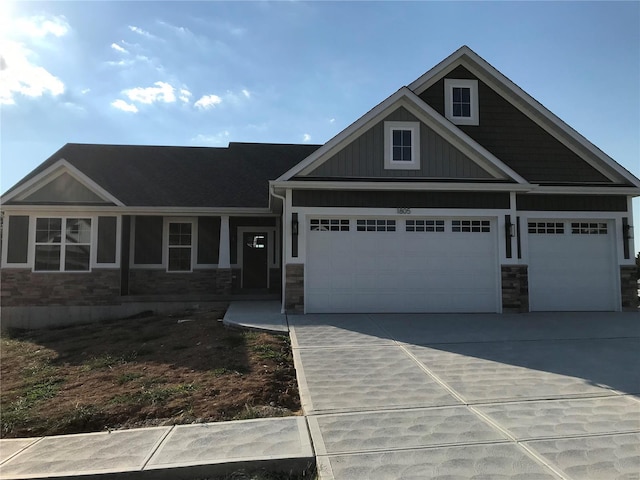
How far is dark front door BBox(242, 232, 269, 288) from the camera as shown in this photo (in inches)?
602

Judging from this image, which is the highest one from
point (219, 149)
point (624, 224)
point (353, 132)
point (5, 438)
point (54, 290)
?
point (219, 149)

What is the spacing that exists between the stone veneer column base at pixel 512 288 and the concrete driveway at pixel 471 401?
6.91 ft

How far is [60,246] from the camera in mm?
13039

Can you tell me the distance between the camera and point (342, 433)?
4.03 m

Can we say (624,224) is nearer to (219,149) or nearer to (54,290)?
(219,149)

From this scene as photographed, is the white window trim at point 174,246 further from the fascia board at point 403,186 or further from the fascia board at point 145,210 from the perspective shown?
the fascia board at point 403,186

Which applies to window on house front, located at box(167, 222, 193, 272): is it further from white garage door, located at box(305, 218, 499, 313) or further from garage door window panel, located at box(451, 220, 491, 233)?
garage door window panel, located at box(451, 220, 491, 233)

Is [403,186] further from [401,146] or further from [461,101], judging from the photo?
[461,101]

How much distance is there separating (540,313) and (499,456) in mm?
8623

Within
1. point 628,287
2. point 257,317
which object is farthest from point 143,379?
point 628,287

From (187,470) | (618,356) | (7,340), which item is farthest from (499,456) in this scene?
(7,340)

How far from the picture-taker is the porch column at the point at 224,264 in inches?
548

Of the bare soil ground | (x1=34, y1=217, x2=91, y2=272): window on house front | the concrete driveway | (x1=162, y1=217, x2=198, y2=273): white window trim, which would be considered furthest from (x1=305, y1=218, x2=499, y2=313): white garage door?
(x1=34, y1=217, x2=91, y2=272): window on house front

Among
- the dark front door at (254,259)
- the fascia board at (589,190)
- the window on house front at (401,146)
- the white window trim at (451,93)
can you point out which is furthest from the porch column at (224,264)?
the fascia board at (589,190)
